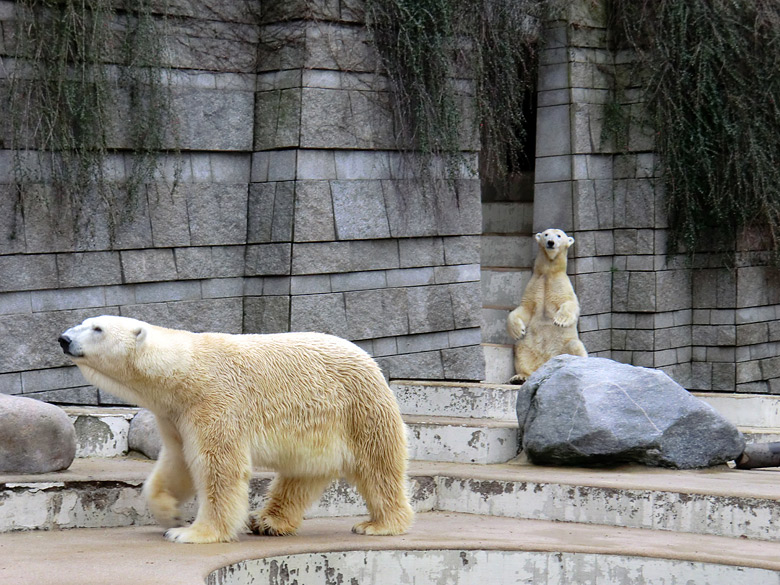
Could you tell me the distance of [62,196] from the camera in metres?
6.14

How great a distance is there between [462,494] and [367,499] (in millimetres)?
1332

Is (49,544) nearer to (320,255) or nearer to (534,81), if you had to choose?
(320,255)

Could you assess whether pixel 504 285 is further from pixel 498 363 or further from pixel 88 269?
pixel 88 269

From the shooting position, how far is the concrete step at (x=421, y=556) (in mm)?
4082

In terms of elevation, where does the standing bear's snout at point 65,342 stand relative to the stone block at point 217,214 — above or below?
below

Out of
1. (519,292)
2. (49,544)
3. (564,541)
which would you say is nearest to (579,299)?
(519,292)

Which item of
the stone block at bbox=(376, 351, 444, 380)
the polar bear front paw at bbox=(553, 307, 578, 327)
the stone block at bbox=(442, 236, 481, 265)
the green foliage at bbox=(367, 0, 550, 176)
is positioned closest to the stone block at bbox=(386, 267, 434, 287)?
the stone block at bbox=(442, 236, 481, 265)

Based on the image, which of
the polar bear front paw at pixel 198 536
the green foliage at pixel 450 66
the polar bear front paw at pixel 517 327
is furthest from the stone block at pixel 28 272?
the polar bear front paw at pixel 517 327

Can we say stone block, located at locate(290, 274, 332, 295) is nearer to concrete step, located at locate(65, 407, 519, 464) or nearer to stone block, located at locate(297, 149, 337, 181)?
stone block, located at locate(297, 149, 337, 181)

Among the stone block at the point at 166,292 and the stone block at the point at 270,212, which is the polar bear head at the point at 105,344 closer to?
the stone block at the point at 166,292

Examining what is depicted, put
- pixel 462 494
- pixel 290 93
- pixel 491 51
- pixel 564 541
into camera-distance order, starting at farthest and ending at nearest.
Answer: pixel 491 51, pixel 290 93, pixel 462 494, pixel 564 541

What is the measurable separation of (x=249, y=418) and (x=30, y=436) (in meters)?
1.09

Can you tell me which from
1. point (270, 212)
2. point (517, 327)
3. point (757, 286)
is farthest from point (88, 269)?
point (757, 286)

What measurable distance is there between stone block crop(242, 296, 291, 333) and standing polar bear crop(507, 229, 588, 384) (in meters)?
2.28
